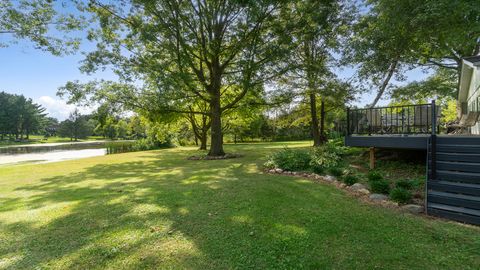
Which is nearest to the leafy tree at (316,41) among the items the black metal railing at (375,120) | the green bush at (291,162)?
the black metal railing at (375,120)

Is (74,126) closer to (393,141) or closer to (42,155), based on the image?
(42,155)

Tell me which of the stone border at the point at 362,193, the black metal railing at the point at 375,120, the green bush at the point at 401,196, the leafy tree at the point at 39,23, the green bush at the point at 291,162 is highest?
the leafy tree at the point at 39,23

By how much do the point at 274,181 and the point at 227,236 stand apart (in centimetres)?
330

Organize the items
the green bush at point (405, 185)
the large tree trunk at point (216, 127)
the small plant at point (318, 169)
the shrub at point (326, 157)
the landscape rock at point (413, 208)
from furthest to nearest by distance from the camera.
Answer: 1. the large tree trunk at point (216, 127)
2. the shrub at point (326, 157)
3. the small plant at point (318, 169)
4. the green bush at point (405, 185)
5. the landscape rock at point (413, 208)

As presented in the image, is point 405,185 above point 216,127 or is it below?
below

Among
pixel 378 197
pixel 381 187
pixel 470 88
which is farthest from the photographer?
pixel 470 88

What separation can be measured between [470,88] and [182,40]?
13.7 m

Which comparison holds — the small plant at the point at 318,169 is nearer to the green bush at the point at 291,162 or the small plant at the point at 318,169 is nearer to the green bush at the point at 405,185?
the green bush at the point at 291,162

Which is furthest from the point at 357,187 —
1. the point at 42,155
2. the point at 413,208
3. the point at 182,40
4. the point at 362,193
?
the point at 42,155

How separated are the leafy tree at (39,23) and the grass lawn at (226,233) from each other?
24.1 feet

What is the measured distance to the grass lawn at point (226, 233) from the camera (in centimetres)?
277

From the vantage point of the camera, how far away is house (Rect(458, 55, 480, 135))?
8758 millimetres

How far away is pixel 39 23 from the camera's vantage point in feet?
31.2

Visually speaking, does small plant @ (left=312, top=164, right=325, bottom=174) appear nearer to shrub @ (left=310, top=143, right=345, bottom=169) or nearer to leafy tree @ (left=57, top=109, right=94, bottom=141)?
shrub @ (left=310, top=143, right=345, bottom=169)
